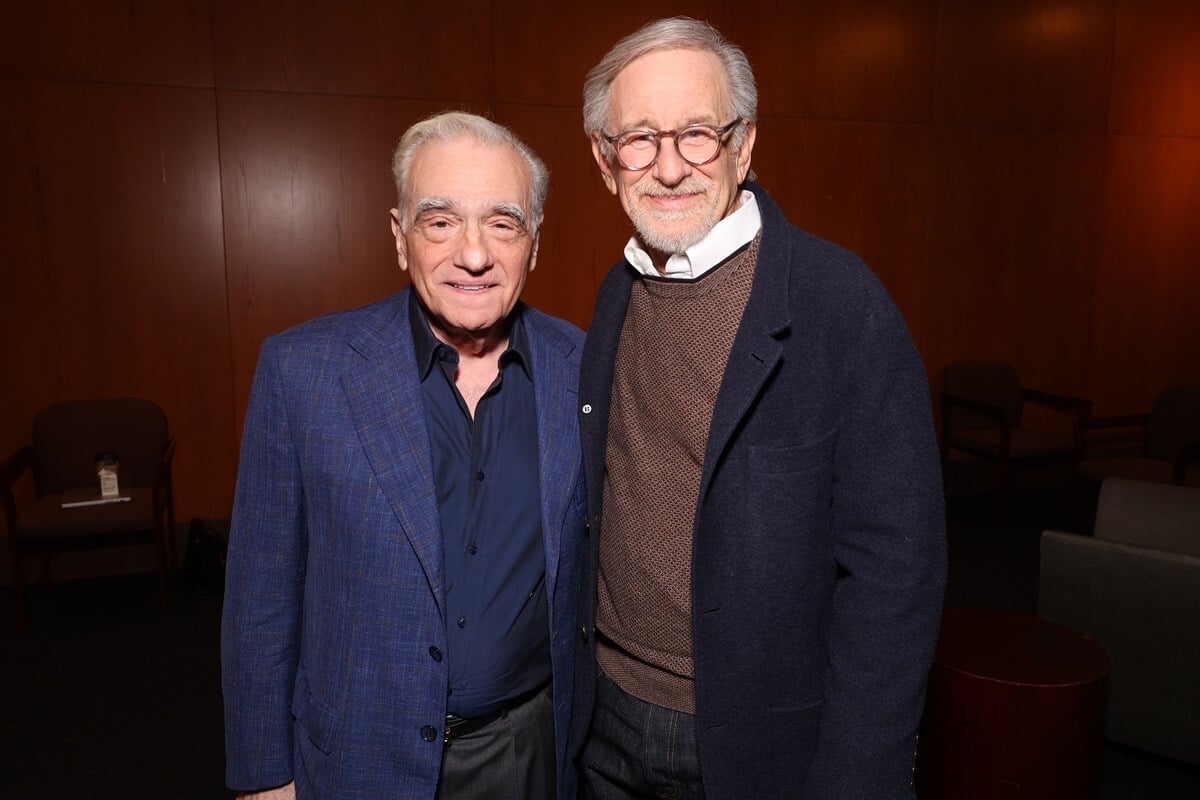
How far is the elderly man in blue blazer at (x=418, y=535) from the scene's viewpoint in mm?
1517

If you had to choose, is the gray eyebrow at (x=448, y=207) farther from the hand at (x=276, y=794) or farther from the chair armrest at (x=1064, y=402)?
the chair armrest at (x=1064, y=402)

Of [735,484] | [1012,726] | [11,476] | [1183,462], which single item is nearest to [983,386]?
[1183,462]

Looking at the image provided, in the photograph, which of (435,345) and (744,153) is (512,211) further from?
(744,153)

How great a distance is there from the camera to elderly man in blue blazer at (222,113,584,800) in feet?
4.98

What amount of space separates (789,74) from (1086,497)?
3812 millimetres

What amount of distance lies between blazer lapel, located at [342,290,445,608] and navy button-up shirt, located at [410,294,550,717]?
5 cm

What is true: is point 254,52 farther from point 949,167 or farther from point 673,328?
point 949,167

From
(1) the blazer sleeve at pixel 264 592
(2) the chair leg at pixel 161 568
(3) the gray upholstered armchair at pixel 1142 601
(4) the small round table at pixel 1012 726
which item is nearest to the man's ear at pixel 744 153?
(1) the blazer sleeve at pixel 264 592

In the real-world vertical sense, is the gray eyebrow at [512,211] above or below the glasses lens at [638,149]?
below

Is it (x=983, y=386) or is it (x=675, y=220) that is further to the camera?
(x=983, y=386)

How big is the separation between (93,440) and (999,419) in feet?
17.3

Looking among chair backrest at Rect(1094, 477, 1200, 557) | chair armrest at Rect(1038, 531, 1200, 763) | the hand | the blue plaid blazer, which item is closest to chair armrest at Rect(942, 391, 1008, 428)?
chair backrest at Rect(1094, 477, 1200, 557)

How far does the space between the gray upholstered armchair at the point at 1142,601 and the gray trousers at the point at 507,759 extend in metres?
2.41

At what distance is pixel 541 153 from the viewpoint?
5.36 m
